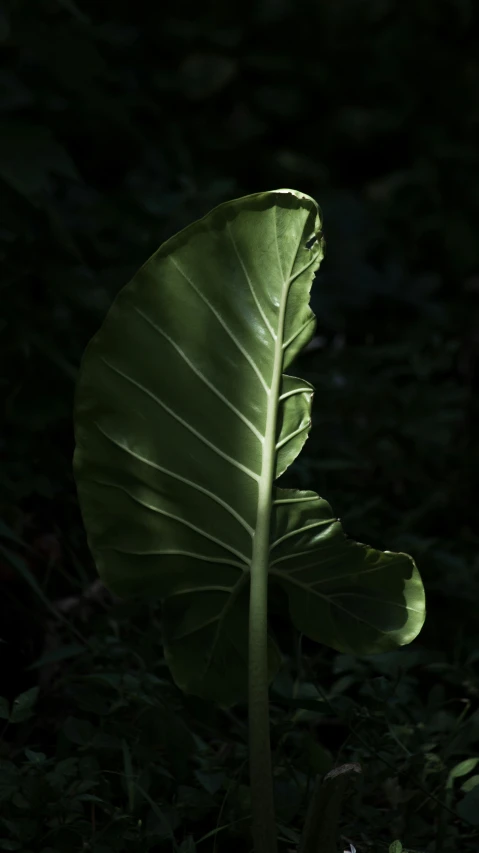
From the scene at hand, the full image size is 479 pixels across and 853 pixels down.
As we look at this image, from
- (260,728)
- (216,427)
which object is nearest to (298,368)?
(216,427)

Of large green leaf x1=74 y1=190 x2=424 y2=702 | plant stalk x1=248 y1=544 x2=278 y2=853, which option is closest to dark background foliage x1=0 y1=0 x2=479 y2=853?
plant stalk x1=248 y1=544 x2=278 y2=853

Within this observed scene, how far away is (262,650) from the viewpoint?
890 millimetres

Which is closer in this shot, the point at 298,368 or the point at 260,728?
the point at 260,728

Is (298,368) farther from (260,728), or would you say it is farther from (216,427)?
(260,728)

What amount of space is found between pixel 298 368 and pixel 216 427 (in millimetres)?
1066

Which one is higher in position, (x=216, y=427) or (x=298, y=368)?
(x=216, y=427)

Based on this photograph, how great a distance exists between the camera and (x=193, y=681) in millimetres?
958

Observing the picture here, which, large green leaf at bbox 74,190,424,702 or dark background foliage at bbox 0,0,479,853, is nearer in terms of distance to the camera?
large green leaf at bbox 74,190,424,702

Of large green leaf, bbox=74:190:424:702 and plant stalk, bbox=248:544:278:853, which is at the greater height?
large green leaf, bbox=74:190:424:702

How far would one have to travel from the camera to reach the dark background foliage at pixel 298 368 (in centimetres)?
104

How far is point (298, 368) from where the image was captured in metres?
1.97

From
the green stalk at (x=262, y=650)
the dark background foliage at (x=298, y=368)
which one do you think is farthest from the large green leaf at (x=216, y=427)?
the dark background foliage at (x=298, y=368)

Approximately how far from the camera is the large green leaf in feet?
2.97

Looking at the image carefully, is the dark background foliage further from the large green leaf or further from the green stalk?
the large green leaf
